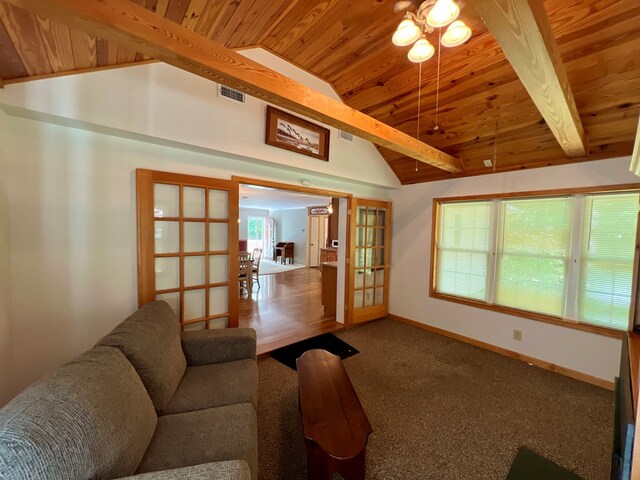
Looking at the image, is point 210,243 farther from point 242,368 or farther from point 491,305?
point 491,305

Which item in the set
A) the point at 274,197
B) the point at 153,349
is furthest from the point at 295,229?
the point at 153,349

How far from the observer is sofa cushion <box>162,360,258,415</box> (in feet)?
4.84

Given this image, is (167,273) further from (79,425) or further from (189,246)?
(79,425)

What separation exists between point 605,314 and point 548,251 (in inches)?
29.3

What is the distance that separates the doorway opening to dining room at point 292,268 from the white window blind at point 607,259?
2672 millimetres

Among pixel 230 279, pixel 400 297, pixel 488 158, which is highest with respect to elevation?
pixel 488 158

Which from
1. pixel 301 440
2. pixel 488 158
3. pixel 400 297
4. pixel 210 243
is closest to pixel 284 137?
pixel 210 243

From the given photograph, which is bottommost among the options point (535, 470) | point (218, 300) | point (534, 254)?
point (535, 470)

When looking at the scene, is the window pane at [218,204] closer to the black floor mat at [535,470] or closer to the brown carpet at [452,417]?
the brown carpet at [452,417]

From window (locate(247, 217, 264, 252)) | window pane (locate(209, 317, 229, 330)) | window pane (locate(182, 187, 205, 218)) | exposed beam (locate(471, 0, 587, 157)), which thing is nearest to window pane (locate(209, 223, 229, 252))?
window pane (locate(182, 187, 205, 218))

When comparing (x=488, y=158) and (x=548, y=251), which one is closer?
(x=548, y=251)

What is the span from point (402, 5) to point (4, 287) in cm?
336

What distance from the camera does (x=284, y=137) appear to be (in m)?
2.71

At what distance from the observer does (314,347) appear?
3090 mm
